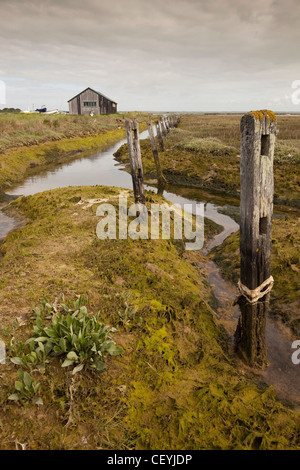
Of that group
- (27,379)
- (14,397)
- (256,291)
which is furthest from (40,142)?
(14,397)

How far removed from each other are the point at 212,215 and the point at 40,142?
21.8 meters

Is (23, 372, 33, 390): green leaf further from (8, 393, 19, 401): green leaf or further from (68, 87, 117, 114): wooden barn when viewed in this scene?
(68, 87, 117, 114): wooden barn

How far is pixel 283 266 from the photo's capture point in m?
7.04

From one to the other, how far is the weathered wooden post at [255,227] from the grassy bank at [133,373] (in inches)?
21.5

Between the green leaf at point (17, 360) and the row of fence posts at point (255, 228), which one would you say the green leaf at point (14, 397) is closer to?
the green leaf at point (17, 360)

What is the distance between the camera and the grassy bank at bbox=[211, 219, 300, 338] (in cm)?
608

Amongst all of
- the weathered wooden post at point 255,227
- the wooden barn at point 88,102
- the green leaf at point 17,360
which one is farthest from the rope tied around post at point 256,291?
the wooden barn at point 88,102

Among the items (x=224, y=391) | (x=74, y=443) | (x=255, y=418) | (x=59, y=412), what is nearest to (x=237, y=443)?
(x=255, y=418)

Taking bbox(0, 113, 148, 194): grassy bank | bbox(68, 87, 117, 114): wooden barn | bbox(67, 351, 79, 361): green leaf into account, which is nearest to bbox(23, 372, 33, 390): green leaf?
bbox(67, 351, 79, 361): green leaf

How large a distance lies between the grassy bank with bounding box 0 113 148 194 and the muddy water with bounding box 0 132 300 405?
1526mm

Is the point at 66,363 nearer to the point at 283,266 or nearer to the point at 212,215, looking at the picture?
the point at 283,266

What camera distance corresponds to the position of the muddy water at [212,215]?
188 inches

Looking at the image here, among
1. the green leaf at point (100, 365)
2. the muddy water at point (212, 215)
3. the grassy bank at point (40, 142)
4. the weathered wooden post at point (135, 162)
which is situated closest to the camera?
the green leaf at point (100, 365)

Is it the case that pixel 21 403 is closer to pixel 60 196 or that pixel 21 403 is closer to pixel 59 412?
pixel 59 412
